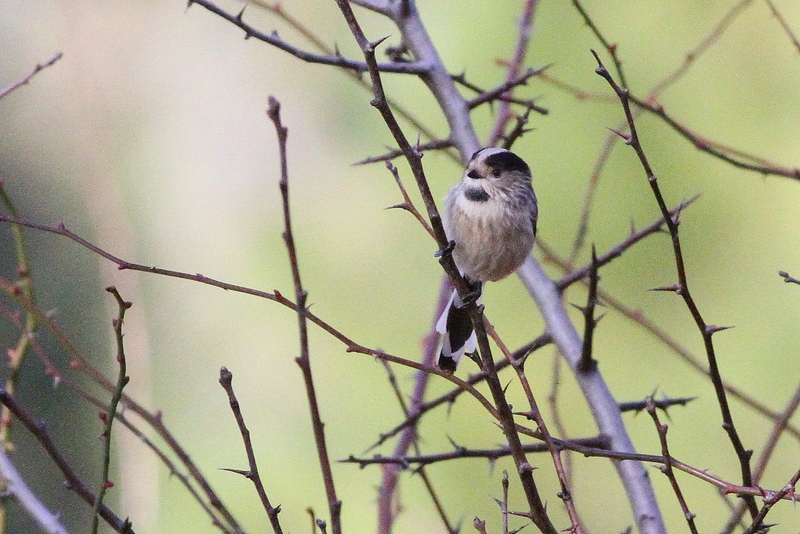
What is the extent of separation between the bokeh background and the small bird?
9.11ft

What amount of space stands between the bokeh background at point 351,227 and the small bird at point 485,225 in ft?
9.11

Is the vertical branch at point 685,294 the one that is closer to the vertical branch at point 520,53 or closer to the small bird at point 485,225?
the small bird at point 485,225

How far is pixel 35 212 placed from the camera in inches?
252

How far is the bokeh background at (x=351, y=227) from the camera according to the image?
603 cm

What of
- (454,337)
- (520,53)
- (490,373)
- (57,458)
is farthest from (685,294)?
(520,53)

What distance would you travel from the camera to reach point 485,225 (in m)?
2.96

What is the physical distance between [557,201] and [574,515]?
16.1 feet

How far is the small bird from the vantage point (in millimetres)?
2912

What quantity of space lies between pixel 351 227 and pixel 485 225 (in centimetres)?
374

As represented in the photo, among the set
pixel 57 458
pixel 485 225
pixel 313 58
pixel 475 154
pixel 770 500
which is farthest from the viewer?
pixel 485 225

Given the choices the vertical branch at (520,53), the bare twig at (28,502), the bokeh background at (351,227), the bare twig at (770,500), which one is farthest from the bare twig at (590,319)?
the bokeh background at (351,227)

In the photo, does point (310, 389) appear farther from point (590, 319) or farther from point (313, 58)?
point (313, 58)

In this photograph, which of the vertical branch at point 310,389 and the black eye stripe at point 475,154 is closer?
the vertical branch at point 310,389

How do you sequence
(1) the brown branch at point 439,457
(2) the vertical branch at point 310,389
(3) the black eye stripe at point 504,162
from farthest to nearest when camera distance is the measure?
(3) the black eye stripe at point 504,162, (1) the brown branch at point 439,457, (2) the vertical branch at point 310,389
